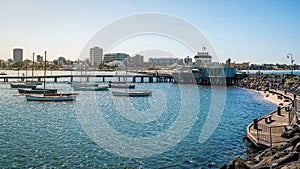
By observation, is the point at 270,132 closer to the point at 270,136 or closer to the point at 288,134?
the point at 270,136

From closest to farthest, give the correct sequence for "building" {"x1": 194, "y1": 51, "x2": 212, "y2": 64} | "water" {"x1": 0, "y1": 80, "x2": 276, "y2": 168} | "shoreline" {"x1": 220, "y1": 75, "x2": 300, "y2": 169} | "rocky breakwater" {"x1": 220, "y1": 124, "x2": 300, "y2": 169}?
"rocky breakwater" {"x1": 220, "y1": 124, "x2": 300, "y2": 169}, "shoreline" {"x1": 220, "y1": 75, "x2": 300, "y2": 169}, "water" {"x1": 0, "y1": 80, "x2": 276, "y2": 168}, "building" {"x1": 194, "y1": 51, "x2": 212, "y2": 64}

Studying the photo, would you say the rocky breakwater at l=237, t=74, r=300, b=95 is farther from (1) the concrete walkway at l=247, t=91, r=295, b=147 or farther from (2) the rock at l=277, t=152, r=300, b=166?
(2) the rock at l=277, t=152, r=300, b=166

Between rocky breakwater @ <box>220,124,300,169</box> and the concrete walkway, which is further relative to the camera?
the concrete walkway

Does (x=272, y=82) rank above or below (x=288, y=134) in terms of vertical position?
above

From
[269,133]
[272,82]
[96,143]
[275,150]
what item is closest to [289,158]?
[275,150]

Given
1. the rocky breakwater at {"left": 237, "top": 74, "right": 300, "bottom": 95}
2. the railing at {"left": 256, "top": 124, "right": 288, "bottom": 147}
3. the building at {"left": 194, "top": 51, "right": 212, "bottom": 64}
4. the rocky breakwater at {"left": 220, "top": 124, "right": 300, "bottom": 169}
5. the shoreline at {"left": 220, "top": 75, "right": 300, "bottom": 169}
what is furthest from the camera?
the building at {"left": 194, "top": 51, "right": 212, "bottom": 64}

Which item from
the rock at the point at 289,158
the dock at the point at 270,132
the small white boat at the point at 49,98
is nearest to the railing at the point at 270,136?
the dock at the point at 270,132

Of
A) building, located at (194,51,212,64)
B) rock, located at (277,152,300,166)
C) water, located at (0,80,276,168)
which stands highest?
building, located at (194,51,212,64)

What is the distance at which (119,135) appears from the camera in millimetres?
26609

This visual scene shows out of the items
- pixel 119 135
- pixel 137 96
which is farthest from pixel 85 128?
pixel 137 96

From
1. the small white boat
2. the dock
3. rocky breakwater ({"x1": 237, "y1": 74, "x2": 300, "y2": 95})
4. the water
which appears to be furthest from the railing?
rocky breakwater ({"x1": 237, "y1": 74, "x2": 300, "y2": 95})

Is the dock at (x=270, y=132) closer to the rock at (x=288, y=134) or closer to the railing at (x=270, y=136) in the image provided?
the railing at (x=270, y=136)

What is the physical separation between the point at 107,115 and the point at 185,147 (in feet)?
57.4

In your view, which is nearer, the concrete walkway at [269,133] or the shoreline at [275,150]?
the shoreline at [275,150]
